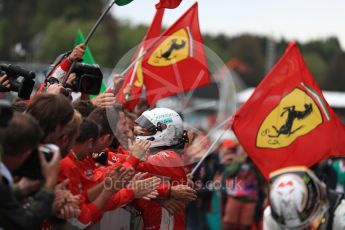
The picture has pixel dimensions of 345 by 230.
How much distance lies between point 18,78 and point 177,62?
3675mm

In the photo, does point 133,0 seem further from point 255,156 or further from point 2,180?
point 2,180

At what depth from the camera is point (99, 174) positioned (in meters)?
6.63

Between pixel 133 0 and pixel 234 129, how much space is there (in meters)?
1.88

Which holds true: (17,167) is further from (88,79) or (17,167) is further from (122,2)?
(122,2)

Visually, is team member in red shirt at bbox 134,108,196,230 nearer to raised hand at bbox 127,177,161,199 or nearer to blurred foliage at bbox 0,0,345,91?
raised hand at bbox 127,177,161,199

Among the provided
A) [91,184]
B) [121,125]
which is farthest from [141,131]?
[91,184]

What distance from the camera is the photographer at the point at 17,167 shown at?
5.07 meters

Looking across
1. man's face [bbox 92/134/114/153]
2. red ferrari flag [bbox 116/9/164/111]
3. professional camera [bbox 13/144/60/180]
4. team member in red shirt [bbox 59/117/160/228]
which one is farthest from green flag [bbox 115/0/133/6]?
professional camera [bbox 13/144/60/180]

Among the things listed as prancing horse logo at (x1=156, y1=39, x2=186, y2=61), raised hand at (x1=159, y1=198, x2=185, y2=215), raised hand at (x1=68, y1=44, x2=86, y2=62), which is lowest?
raised hand at (x1=159, y1=198, x2=185, y2=215)

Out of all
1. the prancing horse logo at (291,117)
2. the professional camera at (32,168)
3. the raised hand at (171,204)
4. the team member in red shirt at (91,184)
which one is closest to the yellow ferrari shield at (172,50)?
the prancing horse logo at (291,117)

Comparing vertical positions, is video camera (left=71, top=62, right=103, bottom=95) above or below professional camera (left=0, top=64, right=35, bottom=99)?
above

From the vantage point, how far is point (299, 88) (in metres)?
10.1

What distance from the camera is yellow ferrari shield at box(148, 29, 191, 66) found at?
1101 cm

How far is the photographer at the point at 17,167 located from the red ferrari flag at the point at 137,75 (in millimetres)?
4231
